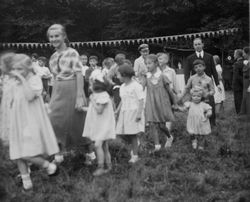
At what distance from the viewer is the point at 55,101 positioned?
223 inches

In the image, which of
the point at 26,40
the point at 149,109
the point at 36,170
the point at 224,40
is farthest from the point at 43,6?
the point at 36,170

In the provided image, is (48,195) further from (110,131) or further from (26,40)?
(26,40)

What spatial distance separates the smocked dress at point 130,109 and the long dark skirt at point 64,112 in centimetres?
83

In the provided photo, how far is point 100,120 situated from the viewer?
5.60m

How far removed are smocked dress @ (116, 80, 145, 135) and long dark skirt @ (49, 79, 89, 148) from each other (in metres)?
0.83

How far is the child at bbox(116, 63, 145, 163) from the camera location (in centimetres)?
621

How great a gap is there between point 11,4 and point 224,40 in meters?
11.5

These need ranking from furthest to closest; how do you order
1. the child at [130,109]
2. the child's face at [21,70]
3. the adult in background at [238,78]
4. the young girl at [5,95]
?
the adult in background at [238,78]
the child at [130,109]
the young girl at [5,95]
the child's face at [21,70]

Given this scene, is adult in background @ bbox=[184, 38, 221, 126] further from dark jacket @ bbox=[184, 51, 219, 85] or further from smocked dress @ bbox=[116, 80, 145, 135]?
smocked dress @ bbox=[116, 80, 145, 135]

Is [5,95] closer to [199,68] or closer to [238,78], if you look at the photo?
[199,68]

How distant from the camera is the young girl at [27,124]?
15.7ft

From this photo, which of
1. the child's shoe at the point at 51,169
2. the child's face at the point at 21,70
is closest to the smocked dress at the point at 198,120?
the child's shoe at the point at 51,169

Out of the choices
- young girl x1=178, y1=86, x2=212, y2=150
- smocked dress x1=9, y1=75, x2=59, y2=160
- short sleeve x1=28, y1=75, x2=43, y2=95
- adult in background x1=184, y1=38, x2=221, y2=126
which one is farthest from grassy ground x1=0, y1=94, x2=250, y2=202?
adult in background x1=184, y1=38, x2=221, y2=126

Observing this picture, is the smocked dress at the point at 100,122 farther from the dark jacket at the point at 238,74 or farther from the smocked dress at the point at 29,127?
the dark jacket at the point at 238,74
